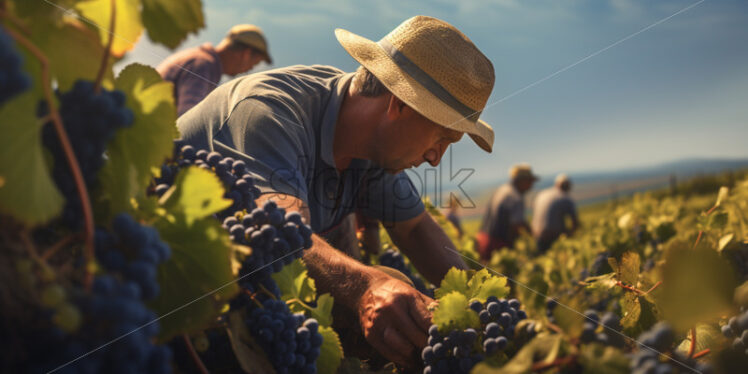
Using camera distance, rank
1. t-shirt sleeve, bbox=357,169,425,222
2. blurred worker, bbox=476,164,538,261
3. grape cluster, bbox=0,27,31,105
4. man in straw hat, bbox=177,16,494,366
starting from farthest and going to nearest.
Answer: blurred worker, bbox=476,164,538,261 → t-shirt sleeve, bbox=357,169,425,222 → man in straw hat, bbox=177,16,494,366 → grape cluster, bbox=0,27,31,105

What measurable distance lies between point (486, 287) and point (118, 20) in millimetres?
765

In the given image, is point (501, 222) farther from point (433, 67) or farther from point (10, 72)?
point (10, 72)

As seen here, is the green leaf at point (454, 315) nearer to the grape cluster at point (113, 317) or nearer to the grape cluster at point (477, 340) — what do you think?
the grape cluster at point (477, 340)

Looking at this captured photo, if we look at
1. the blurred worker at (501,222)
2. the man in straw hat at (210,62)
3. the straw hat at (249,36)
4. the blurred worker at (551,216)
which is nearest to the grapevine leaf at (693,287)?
the man in straw hat at (210,62)

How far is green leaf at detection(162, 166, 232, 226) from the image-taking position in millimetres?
551

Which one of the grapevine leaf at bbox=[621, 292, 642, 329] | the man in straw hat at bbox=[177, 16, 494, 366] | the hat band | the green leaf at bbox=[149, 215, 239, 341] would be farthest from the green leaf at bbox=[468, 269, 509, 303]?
the hat band

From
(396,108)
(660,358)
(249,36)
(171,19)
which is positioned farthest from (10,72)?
(249,36)

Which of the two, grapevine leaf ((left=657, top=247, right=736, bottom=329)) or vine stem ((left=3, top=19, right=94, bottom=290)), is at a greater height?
vine stem ((left=3, top=19, right=94, bottom=290))

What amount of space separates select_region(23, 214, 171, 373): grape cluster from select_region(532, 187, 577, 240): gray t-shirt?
6814mm

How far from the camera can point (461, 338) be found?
2.74ft

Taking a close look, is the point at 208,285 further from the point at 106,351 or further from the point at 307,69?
the point at 307,69

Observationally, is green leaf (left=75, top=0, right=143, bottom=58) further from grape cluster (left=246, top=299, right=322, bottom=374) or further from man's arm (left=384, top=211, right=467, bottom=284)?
man's arm (left=384, top=211, right=467, bottom=284)

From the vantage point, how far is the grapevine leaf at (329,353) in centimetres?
86

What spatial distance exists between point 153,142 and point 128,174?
5 cm
